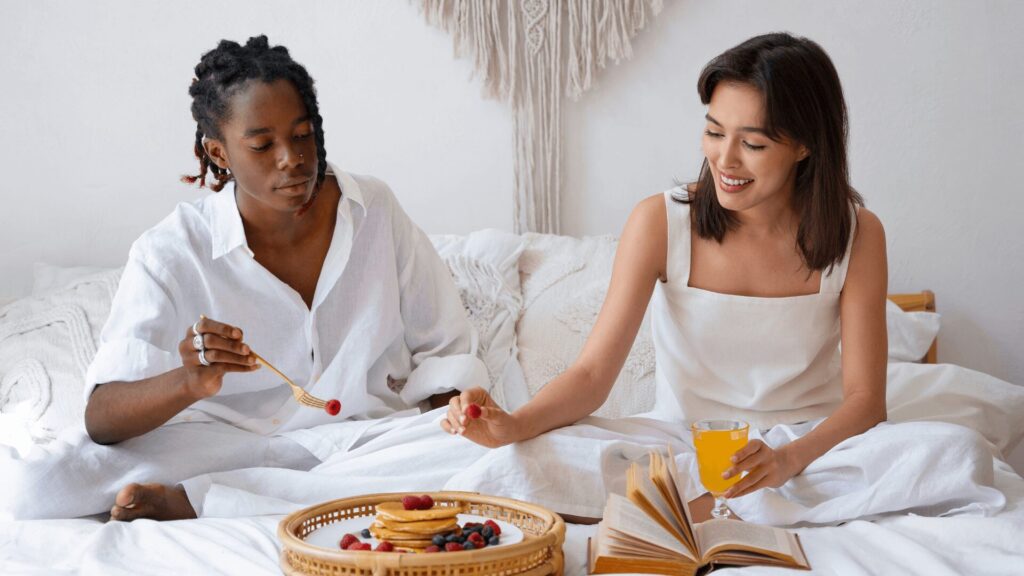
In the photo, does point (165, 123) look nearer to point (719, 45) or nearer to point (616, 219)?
point (616, 219)

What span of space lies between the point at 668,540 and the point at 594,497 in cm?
32

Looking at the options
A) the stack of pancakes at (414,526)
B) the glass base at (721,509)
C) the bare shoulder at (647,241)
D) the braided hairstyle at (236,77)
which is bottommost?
the glass base at (721,509)

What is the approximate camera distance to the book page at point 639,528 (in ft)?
4.26

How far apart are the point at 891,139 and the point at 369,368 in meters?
1.46

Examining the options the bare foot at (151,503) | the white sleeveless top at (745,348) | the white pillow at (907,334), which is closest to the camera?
the bare foot at (151,503)

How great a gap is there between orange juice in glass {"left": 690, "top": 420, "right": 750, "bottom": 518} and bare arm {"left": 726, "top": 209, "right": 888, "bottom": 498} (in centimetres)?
8

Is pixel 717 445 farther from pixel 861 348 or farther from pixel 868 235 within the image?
pixel 868 235

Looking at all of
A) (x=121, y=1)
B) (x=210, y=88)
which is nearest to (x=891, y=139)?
(x=210, y=88)

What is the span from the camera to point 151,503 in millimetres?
1740

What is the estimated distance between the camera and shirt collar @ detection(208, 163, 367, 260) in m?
1.96

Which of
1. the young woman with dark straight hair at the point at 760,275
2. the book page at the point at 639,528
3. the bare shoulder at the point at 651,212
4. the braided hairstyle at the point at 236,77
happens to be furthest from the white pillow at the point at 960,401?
the braided hairstyle at the point at 236,77

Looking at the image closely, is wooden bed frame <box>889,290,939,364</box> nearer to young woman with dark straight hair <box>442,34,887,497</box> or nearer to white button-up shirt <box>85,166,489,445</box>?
young woman with dark straight hair <box>442,34,887,497</box>

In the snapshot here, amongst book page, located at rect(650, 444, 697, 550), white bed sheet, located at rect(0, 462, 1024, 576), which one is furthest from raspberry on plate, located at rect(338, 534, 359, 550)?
book page, located at rect(650, 444, 697, 550)

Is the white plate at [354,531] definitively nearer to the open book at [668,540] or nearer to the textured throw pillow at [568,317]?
the open book at [668,540]
